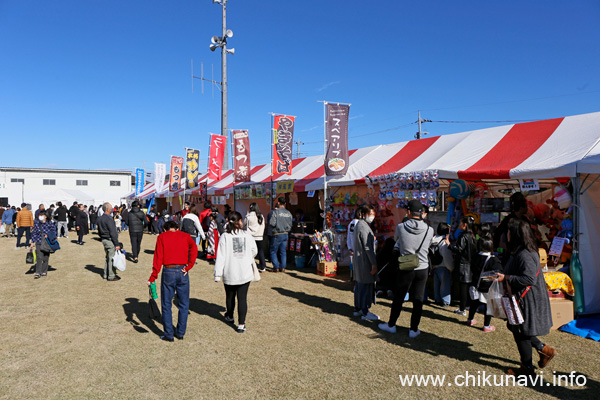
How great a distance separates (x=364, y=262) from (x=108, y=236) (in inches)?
222

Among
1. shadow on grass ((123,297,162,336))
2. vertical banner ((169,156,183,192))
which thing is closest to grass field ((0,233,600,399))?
shadow on grass ((123,297,162,336))

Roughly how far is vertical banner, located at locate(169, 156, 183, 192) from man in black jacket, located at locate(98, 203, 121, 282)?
9.49m

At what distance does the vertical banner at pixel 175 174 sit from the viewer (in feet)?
57.9

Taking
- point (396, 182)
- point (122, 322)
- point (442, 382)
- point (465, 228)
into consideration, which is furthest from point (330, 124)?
point (442, 382)

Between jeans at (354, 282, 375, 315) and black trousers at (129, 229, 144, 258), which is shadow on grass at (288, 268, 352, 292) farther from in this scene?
black trousers at (129, 229, 144, 258)

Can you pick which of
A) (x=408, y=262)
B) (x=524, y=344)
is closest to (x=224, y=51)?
(x=408, y=262)

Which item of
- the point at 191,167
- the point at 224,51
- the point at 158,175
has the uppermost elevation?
the point at 224,51

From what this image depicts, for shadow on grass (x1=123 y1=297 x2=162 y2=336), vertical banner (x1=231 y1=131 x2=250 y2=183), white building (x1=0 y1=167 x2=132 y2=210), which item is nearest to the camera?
shadow on grass (x1=123 y1=297 x2=162 y2=336)

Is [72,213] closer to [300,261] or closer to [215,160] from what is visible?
[215,160]

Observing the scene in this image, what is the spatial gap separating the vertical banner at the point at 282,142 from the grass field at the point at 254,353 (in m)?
4.56

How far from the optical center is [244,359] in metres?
4.16

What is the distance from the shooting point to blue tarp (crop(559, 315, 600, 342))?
4717mm

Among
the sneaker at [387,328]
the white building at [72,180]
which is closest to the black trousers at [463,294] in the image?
the sneaker at [387,328]

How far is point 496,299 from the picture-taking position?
3.59 meters
